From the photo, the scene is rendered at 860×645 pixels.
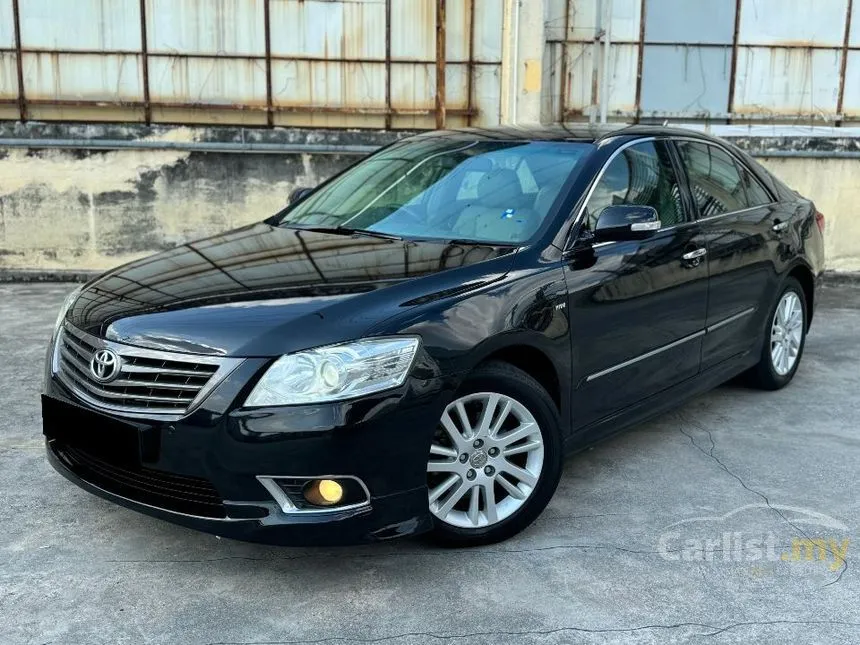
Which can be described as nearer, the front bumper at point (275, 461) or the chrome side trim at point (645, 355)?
the front bumper at point (275, 461)

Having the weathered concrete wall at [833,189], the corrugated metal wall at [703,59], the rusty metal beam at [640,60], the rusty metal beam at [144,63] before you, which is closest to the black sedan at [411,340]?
the weathered concrete wall at [833,189]

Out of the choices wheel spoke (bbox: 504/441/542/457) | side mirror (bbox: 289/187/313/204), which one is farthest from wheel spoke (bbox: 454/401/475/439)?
side mirror (bbox: 289/187/313/204)

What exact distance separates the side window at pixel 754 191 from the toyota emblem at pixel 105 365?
3.61 m

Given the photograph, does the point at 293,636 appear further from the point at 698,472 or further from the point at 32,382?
the point at 32,382

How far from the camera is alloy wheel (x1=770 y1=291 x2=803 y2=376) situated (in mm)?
5410

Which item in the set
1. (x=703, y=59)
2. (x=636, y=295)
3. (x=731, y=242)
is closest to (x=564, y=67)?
(x=703, y=59)

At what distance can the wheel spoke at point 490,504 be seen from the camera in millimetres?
3383

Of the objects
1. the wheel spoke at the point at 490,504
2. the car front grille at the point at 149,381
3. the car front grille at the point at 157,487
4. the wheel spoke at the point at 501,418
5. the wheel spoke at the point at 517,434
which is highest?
the car front grille at the point at 149,381

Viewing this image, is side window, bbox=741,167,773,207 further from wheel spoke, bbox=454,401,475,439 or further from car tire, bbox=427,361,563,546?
wheel spoke, bbox=454,401,475,439

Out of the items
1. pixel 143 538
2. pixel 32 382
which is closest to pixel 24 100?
pixel 32 382

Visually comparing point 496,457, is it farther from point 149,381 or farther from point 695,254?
point 695,254

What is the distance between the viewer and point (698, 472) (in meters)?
4.25

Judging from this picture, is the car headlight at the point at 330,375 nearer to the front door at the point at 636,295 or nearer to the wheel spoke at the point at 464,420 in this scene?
the wheel spoke at the point at 464,420

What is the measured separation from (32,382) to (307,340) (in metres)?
3.23
